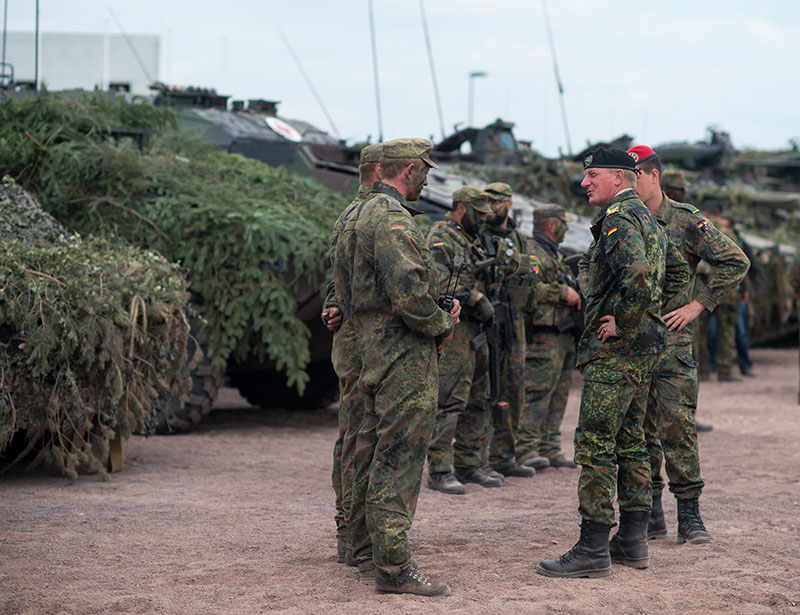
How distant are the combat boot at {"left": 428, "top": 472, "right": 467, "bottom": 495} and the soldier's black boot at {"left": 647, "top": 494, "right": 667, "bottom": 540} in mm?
1483

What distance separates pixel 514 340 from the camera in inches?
278

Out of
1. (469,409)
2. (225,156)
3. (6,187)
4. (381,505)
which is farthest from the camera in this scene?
(225,156)

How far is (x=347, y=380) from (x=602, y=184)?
4.55 feet

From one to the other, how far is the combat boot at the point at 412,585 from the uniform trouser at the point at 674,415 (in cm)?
138

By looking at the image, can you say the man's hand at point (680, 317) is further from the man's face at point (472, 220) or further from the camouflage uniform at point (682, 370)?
the man's face at point (472, 220)

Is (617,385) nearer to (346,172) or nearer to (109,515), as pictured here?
(109,515)

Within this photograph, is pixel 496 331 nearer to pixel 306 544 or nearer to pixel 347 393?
pixel 306 544

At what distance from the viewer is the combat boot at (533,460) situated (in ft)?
24.7

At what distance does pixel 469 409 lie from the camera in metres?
6.94

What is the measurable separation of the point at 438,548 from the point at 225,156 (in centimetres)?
618

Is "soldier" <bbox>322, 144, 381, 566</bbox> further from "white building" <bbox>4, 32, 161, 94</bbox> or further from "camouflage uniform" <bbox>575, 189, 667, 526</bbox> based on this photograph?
"white building" <bbox>4, 32, 161, 94</bbox>

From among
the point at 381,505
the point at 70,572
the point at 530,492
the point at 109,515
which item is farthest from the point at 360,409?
the point at 530,492

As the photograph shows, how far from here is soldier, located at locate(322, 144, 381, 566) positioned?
15.2ft

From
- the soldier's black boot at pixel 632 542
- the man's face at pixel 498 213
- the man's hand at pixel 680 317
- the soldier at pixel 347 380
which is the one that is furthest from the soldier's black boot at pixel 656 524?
the man's face at pixel 498 213
